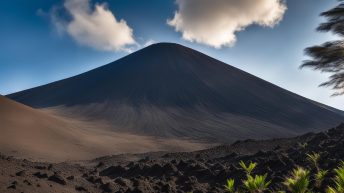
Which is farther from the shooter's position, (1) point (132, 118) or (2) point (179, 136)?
(1) point (132, 118)

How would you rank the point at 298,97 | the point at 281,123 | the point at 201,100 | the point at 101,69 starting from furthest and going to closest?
the point at 101,69, the point at 298,97, the point at 201,100, the point at 281,123

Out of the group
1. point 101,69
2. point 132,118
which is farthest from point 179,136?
point 101,69

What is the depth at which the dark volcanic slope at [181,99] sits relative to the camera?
136 feet

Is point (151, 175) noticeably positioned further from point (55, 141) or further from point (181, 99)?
point (181, 99)

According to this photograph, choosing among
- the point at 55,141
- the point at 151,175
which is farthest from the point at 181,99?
the point at 151,175

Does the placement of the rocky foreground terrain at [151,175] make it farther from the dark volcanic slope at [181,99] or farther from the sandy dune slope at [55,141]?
the dark volcanic slope at [181,99]

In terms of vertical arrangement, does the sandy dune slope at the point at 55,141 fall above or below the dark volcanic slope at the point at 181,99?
below

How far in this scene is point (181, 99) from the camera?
52.9m

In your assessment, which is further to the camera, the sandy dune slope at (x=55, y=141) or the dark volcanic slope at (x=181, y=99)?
the dark volcanic slope at (x=181, y=99)

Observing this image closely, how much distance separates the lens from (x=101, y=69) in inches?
2985

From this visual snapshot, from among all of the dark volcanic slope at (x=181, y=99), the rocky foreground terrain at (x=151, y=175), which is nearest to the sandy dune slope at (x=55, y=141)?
the dark volcanic slope at (x=181, y=99)

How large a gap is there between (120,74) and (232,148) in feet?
153

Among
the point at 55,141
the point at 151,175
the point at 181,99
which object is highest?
the point at 181,99

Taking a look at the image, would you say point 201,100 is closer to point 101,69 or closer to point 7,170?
point 101,69
